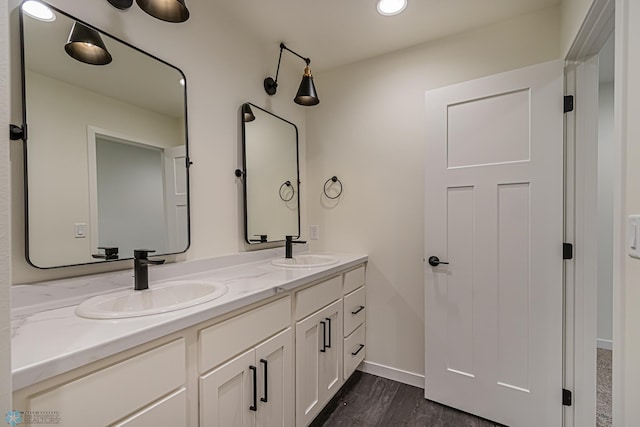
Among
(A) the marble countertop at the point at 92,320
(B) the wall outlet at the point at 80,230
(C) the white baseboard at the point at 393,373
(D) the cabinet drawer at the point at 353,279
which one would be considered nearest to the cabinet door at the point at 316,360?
(D) the cabinet drawer at the point at 353,279

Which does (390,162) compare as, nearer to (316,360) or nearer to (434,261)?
(434,261)

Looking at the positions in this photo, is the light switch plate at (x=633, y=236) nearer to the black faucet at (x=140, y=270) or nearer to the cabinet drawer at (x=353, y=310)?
the cabinet drawer at (x=353, y=310)

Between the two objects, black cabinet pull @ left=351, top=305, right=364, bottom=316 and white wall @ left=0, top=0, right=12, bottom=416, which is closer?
white wall @ left=0, top=0, right=12, bottom=416

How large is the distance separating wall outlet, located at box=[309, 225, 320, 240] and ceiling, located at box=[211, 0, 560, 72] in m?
1.34

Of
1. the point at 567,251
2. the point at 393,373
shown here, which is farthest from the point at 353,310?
the point at 567,251

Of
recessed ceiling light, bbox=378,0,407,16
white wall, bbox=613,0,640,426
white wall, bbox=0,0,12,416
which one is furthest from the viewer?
recessed ceiling light, bbox=378,0,407,16

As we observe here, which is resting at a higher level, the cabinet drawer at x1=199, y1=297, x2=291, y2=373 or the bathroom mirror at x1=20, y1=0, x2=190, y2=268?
the bathroom mirror at x1=20, y1=0, x2=190, y2=268

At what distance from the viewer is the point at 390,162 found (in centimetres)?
212

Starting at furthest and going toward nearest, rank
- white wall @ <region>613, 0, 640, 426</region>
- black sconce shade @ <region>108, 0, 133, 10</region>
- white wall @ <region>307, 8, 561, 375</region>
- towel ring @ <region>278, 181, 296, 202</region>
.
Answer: towel ring @ <region>278, 181, 296, 202</region> → white wall @ <region>307, 8, 561, 375</region> → black sconce shade @ <region>108, 0, 133, 10</region> → white wall @ <region>613, 0, 640, 426</region>

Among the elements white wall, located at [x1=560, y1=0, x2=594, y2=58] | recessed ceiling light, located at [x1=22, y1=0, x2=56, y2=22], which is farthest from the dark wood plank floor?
recessed ceiling light, located at [x1=22, y1=0, x2=56, y2=22]

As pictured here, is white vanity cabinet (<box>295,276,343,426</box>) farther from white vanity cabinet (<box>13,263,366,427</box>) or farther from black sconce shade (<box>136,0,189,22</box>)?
black sconce shade (<box>136,0,189,22</box>)

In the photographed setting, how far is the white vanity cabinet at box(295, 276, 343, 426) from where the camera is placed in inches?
57.2

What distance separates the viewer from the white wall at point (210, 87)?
134 cm

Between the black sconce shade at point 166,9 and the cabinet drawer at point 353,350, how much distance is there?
1934 mm
